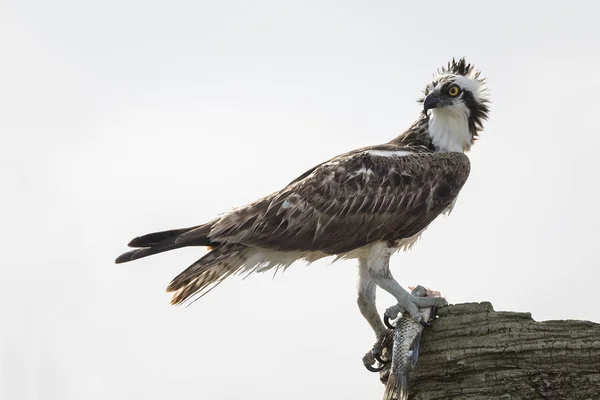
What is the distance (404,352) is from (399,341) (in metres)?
0.20

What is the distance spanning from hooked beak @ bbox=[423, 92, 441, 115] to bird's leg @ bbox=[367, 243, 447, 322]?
6.76 ft

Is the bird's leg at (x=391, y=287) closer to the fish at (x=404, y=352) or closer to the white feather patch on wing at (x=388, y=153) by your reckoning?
the fish at (x=404, y=352)

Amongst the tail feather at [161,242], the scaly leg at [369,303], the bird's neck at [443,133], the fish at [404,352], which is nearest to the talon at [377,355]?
the scaly leg at [369,303]

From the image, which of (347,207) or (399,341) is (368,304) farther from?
(399,341)

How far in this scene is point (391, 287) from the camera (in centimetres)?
1245

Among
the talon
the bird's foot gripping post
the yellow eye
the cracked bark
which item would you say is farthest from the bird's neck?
the cracked bark

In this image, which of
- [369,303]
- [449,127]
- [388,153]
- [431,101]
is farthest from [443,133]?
[369,303]

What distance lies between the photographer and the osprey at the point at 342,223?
12508 mm

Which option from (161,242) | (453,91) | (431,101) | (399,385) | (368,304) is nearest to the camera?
(399,385)

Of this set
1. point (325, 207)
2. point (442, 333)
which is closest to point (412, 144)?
point (325, 207)

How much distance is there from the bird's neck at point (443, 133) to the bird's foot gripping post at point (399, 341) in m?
2.46

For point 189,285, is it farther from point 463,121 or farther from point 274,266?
point 463,121

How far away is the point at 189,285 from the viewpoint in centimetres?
1265

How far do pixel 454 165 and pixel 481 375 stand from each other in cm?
338
